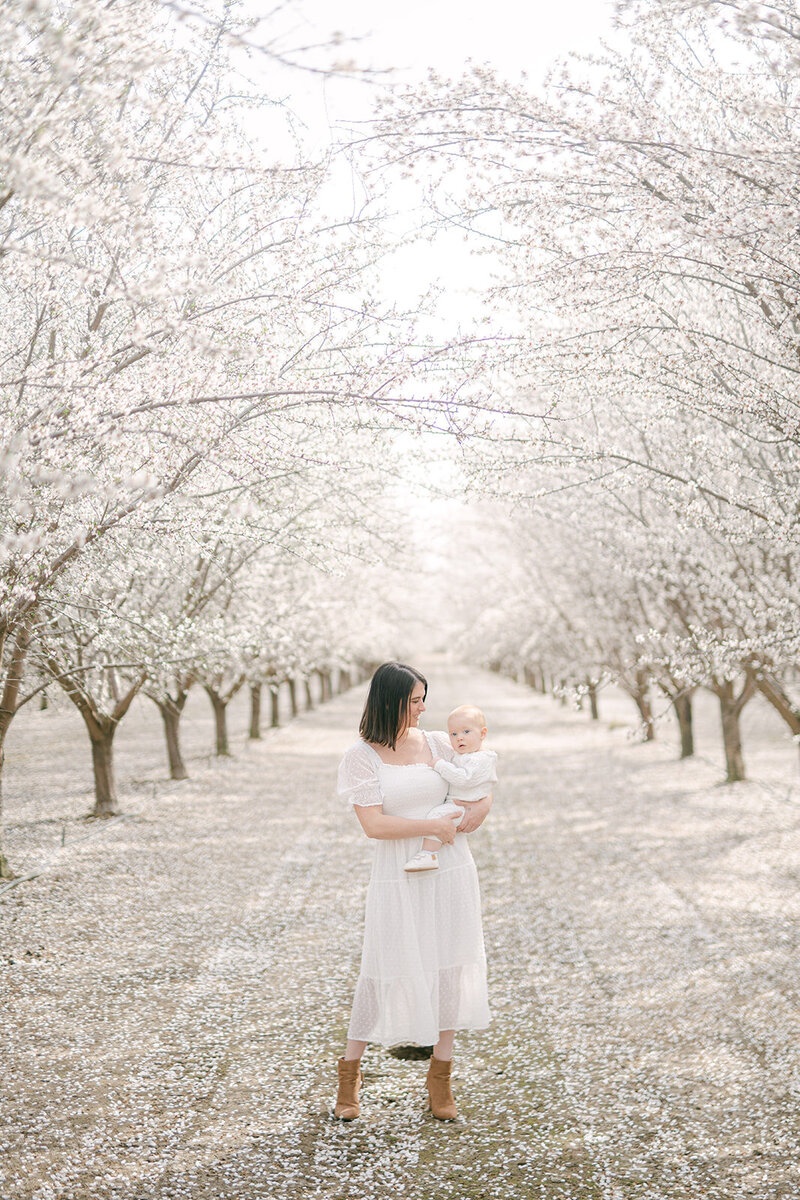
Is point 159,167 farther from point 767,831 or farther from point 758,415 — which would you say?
point 767,831

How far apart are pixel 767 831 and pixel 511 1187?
30.3 ft

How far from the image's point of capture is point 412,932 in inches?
183

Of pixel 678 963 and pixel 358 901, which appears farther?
pixel 358 901

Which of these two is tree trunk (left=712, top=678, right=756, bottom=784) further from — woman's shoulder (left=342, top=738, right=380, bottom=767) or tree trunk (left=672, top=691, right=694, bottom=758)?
woman's shoulder (left=342, top=738, right=380, bottom=767)

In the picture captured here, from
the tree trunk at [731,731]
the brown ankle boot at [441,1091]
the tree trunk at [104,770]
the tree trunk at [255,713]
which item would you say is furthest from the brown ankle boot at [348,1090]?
the tree trunk at [255,713]

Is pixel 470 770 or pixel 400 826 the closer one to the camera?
pixel 400 826

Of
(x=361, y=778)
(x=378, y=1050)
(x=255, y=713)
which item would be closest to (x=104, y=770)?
(x=378, y=1050)

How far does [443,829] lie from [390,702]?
644 mm

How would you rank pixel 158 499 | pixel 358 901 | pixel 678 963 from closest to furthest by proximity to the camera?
pixel 158 499 < pixel 678 963 < pixel 358 901

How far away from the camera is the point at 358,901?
9.13 meters

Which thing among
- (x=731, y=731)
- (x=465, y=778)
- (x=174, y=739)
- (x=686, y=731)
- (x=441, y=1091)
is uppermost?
(x=465, y=778)

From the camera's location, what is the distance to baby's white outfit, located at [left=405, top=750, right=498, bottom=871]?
475 centimetres

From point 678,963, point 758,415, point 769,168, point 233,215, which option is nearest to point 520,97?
point 769,168

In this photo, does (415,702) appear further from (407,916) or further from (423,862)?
(407,916)
